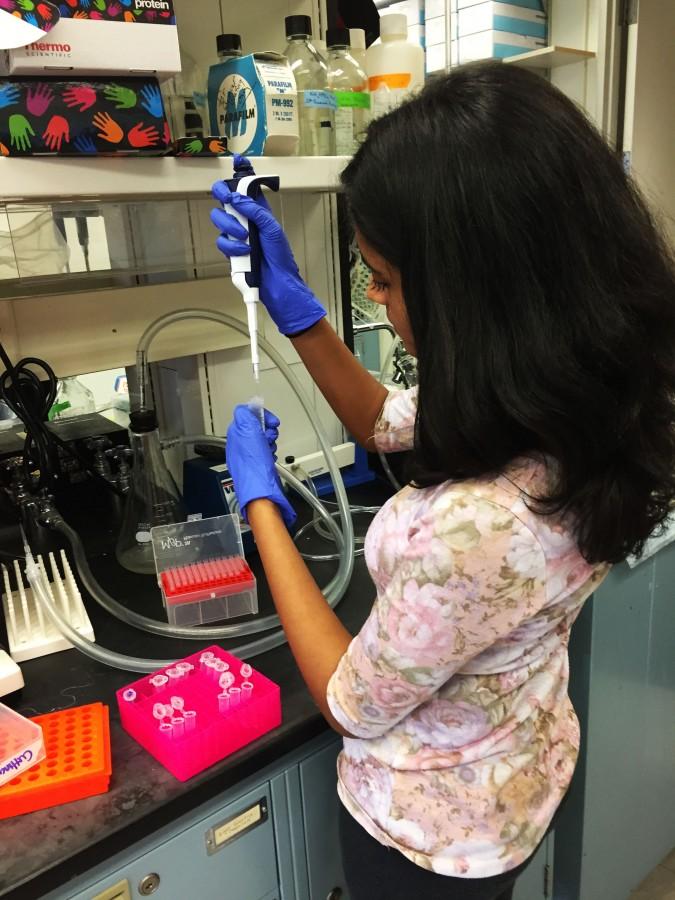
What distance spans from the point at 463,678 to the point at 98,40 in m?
0.88

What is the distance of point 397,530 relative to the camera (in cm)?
76

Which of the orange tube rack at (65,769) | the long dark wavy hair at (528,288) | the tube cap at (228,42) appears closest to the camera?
the long dark wavy hair at (528,288)

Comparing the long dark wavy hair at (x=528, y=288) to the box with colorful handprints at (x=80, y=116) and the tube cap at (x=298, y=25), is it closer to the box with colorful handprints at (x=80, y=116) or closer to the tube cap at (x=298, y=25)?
the box with colorful handprints at (x=80, y=116)

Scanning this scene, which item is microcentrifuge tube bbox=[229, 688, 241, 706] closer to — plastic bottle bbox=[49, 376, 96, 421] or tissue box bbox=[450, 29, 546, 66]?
plastic bottle bbox=[49, 376, 96, 421]

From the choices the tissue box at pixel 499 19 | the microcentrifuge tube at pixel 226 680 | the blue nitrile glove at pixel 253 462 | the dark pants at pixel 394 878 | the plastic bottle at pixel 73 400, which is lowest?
the dark pants at pixel 394 878

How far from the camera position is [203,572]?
46.2 inches

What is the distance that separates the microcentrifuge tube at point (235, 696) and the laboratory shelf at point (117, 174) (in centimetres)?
65

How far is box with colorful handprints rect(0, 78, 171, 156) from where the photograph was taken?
906 millimetres

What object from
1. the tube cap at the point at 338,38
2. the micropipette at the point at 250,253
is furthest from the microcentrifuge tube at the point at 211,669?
the tube cap at the point at 338,38

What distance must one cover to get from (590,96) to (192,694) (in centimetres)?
179

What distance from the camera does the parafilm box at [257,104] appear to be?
1.17 metres

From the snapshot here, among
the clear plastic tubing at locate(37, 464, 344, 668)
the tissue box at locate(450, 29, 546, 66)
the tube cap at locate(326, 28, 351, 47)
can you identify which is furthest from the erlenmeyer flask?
the tissue box at locate(450, 29, 546, 66)

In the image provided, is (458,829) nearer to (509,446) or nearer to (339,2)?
(509,446)

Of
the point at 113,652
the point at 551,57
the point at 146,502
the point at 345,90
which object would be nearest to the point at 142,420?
the point at 146,502
